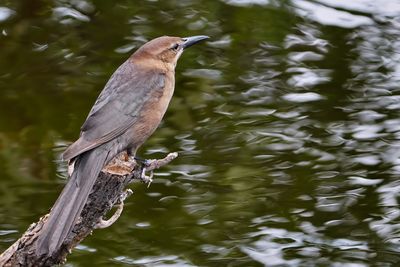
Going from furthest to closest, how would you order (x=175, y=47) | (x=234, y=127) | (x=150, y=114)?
(x=234, y=127)
(x=175, y=47)
(x=150, y=114)

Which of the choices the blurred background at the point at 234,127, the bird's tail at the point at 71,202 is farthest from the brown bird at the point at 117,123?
the blurred background at the point at 234,127

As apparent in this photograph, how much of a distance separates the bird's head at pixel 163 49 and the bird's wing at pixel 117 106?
165 mm

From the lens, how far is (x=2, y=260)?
18.5ft

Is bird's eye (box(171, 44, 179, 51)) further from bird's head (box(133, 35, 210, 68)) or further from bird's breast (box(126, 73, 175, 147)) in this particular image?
bird's breast (box(126, 73, 175, 147))

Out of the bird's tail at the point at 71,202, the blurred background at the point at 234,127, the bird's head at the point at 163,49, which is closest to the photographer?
the bird's tail at the point at 71,202

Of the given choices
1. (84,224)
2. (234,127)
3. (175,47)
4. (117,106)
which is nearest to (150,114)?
(117,106)

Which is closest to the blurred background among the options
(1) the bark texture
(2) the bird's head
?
(2) the bird's head

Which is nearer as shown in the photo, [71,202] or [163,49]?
[71,202]

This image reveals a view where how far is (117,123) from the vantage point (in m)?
6.25

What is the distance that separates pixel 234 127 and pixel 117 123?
11.0ft

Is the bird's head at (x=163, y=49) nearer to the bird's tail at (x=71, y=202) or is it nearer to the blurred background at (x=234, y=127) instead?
the bird's tail at (x=71, y=202)

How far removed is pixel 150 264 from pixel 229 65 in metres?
3.08

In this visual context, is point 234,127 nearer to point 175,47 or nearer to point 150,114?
point 175,47

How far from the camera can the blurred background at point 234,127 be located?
8.19 metres
